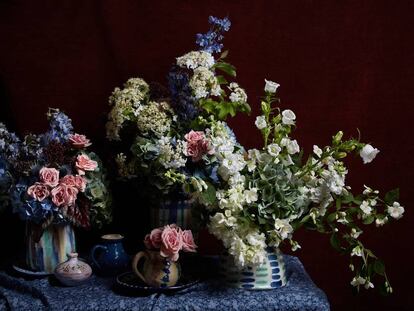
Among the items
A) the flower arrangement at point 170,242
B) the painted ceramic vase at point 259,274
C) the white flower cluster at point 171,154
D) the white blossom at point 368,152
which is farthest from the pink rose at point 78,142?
the white blossom at point 368,152

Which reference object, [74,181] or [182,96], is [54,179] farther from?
[182,96]

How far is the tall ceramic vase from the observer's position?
1.61 meters

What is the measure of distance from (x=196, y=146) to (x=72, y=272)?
1.45ft

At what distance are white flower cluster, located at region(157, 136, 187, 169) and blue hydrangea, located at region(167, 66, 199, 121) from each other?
0.35 feet

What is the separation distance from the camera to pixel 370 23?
6.15ft

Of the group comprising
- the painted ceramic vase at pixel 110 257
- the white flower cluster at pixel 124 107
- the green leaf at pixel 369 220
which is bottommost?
the painted ceramic vase at pixel 110 257

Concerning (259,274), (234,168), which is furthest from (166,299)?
(234,168)

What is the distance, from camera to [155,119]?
1.59 metres

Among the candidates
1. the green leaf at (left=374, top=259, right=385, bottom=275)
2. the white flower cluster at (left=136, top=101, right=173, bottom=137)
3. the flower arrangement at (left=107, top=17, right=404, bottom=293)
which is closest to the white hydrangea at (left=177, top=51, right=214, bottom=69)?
the flower arrangement at (left=107, top=17, right=404, bottom=293)

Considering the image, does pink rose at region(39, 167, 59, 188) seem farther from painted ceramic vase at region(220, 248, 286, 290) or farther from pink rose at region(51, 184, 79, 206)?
painted ceramic vase at region(220, 248, 286, 290)

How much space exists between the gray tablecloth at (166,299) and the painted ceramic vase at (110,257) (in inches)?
2.9

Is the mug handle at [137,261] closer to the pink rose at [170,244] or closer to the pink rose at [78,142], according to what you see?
the pink rose at [170,244]

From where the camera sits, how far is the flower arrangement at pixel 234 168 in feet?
4.69

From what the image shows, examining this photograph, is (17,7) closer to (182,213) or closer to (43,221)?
(43,221)
